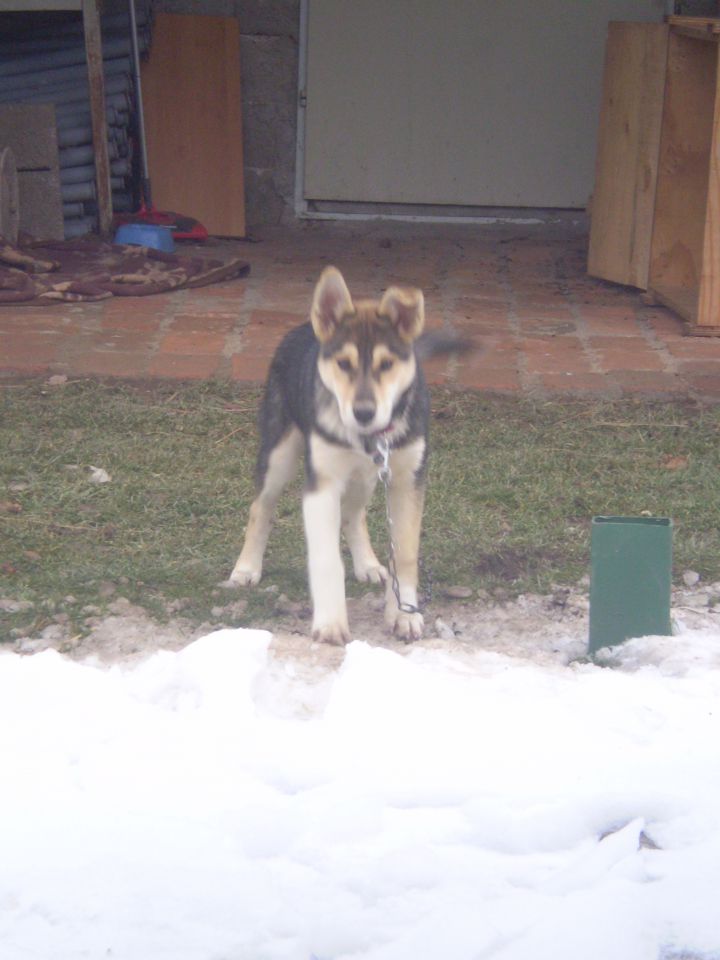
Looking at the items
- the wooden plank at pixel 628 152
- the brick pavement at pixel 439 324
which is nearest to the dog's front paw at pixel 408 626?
the brick pavement at pixel 439 324

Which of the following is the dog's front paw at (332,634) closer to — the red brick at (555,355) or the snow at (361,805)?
the snow at (361,805)

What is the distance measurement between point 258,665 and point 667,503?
219 cm

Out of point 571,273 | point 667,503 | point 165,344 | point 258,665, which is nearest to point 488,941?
point 258,665

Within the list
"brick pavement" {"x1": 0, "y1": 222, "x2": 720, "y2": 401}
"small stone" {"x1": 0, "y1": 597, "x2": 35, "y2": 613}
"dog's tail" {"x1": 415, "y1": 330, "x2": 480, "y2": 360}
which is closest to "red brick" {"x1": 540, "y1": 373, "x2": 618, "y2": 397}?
"brick pavement" {"x1": 0, "y1": 222, "x2": 720, "y2": 401}

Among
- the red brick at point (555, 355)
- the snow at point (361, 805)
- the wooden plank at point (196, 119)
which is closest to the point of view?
the snow at point (361, 805)

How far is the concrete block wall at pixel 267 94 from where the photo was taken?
10.3 m

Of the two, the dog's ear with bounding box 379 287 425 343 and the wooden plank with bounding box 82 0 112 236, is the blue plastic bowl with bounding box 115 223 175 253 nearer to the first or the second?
the wooden plank with bounding box 82 0 112 236

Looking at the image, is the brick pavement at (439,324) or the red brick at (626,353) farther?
the red brick at (626,353)

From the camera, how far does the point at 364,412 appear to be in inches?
153

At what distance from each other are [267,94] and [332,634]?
7310 mm

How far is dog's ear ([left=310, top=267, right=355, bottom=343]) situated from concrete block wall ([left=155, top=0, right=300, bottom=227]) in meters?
6.83

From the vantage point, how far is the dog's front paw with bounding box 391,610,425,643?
423 centimetres

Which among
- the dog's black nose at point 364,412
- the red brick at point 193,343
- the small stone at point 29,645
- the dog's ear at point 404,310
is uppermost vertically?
the dog's ear at point 404,310

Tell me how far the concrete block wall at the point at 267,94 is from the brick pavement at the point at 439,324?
0.88 m
